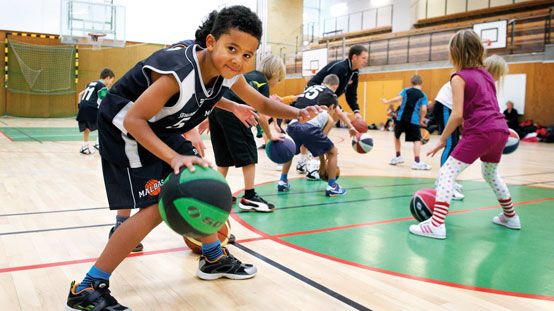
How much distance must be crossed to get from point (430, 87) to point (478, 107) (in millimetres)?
16649

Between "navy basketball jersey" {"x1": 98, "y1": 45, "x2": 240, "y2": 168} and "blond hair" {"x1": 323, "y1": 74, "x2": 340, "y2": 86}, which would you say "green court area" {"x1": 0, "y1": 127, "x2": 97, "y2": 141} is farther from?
"navy basketball jersey" {"x1": 98, "y1": 45, "x2": 240, "y2": 168}

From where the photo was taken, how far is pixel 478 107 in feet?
12.4

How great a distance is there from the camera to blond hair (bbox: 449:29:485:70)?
3.83 metres

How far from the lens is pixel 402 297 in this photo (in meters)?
2.49

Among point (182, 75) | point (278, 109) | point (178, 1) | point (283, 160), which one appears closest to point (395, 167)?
point (283, 160)

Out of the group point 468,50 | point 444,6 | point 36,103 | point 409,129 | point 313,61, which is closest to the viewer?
point 468,50

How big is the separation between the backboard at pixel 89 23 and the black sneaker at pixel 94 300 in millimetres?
18550

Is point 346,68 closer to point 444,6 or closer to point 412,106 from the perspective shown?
point 412,106

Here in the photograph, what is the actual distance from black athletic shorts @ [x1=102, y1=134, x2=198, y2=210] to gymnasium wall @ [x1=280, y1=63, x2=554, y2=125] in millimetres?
17100

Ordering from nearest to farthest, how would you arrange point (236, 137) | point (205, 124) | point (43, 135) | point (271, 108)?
point (271, 108) < point (205, 124) < point (236, 137) < point (43, 135)

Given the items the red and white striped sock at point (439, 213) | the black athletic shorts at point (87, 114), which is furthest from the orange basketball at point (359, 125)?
the black athletic shorts at point (87, 114)

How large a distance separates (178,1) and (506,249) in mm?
21152

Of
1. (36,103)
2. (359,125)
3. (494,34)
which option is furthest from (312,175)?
(36,103)

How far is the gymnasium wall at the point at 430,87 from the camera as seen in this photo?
16.3m
